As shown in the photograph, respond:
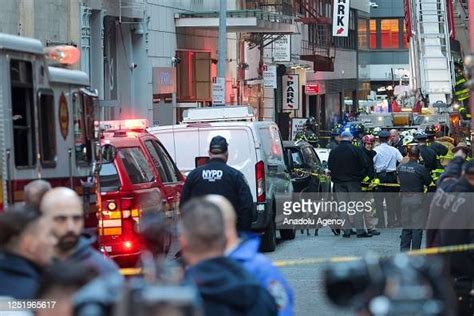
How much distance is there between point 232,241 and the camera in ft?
19.5

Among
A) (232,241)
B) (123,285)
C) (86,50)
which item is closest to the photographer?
(123,285)

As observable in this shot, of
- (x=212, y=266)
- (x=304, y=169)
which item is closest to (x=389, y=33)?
(x=304, y=169)

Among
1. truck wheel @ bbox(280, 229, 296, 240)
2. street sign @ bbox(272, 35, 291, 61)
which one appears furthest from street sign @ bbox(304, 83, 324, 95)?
truck wheel @ bbox(280, 229, 296, 240)

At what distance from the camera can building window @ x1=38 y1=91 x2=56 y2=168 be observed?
11.6m

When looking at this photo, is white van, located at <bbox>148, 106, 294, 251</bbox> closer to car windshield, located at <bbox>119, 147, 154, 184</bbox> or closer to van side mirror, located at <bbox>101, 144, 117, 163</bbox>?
car windshield, located at <bbox>119, 147, 154, 184</bbox>

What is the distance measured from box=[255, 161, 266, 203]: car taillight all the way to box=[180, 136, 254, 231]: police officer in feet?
16.9

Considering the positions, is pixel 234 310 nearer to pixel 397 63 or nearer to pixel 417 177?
pixel 417 177

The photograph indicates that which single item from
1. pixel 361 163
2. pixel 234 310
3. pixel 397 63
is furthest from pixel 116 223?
pixel 397 63

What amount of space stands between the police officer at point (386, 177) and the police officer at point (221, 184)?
968 centimetres

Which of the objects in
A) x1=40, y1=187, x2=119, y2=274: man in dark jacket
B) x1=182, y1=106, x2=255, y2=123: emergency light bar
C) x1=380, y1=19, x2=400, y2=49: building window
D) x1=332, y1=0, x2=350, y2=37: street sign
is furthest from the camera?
x1=380, y1=19, x2=400, y2=49: building window

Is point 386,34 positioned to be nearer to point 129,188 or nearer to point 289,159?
point 289,159

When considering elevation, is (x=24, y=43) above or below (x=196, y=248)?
above

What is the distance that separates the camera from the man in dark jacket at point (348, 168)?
2175cm

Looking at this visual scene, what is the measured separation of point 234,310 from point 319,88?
185 feet
